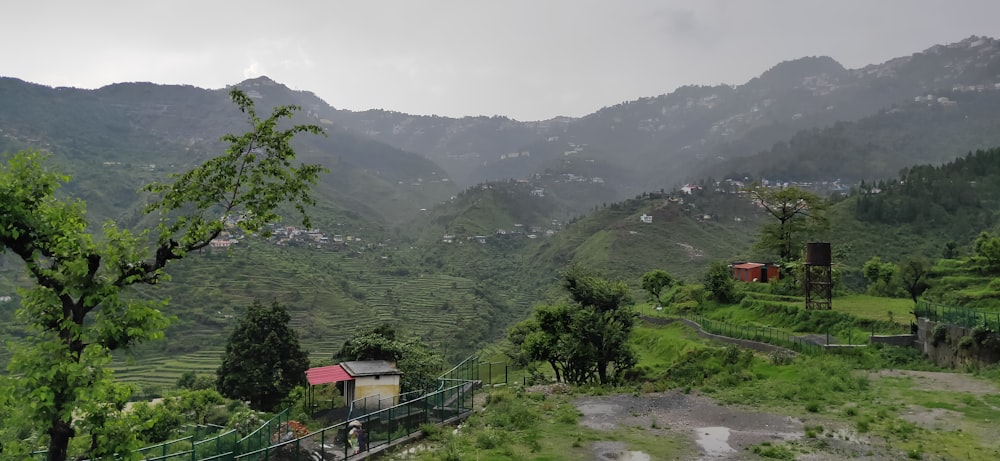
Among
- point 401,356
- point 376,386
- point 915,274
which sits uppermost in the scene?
point 915,274

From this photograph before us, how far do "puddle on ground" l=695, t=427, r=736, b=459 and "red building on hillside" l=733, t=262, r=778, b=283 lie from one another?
33.8 meters

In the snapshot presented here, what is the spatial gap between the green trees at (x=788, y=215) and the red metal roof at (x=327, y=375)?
A: 36.1 metres

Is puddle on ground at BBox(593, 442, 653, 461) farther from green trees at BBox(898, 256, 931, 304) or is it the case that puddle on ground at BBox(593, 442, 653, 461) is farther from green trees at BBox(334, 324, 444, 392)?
green trees at BBox(898, 256, 931, 304)

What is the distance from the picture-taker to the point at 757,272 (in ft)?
161

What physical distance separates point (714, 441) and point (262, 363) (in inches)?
1036

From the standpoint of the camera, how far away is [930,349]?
24.1m

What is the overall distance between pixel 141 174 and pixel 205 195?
186950 millimetres

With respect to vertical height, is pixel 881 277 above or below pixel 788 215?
below

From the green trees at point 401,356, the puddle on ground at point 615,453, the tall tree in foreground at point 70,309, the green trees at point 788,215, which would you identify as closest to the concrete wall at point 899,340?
the puddle on ground at point 615,453

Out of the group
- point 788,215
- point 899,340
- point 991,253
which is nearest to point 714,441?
point 899,340

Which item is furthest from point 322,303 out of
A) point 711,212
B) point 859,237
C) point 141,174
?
point 141,174

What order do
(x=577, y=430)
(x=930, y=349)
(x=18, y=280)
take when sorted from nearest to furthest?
(x=577, y=430) < (x=930, y=349) < (x=18, y=280)

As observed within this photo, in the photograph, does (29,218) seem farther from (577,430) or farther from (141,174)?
(141,174)

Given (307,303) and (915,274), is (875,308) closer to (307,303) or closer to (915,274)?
(915,274)
